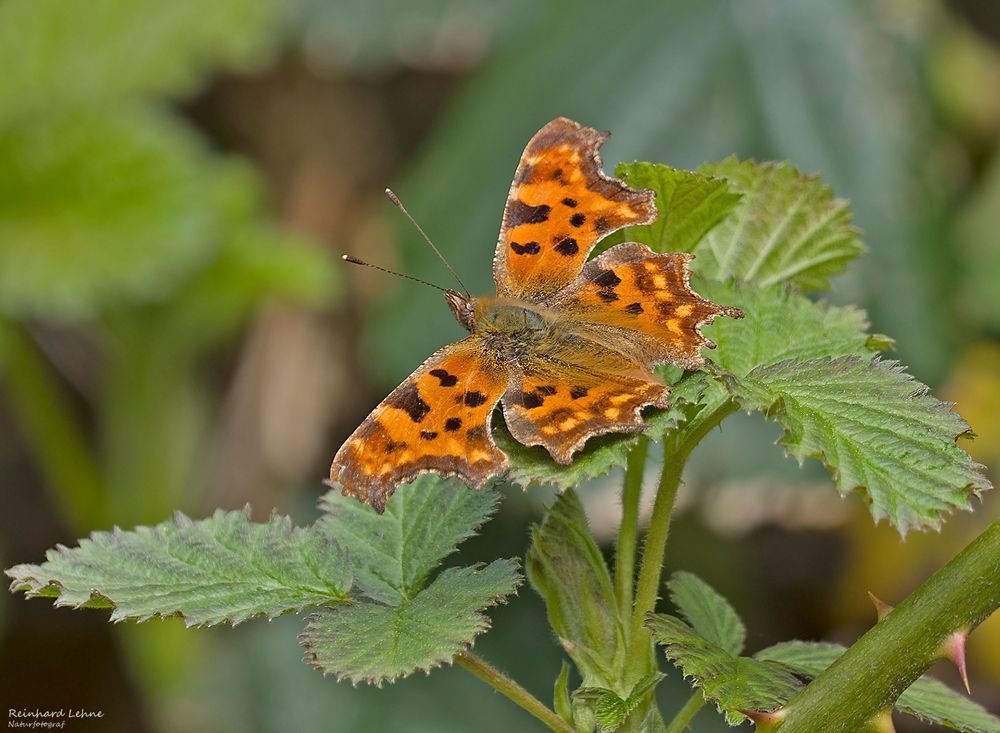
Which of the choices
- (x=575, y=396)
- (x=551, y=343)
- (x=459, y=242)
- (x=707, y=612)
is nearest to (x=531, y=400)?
(x=575, y=396)

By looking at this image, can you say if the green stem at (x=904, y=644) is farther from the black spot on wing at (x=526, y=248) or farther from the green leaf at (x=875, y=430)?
the black spot on wing at (x=526, y=248)

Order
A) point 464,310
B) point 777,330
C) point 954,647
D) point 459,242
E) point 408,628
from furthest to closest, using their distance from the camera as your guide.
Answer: point 459,242
point 464,310
point 777,330
point 408,628
point 954,647

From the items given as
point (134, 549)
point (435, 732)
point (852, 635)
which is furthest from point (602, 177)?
point (852, 635)

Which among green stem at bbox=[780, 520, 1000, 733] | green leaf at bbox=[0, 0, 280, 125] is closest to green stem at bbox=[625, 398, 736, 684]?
green stem at bbox=[780, 520, 1000, 733]

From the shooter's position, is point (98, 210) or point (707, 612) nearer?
point (707, 612)

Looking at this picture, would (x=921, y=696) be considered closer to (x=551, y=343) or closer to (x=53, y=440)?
(x=551, y=343)

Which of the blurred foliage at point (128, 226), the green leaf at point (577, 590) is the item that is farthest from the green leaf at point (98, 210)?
the green leaf at point (577, 590)
